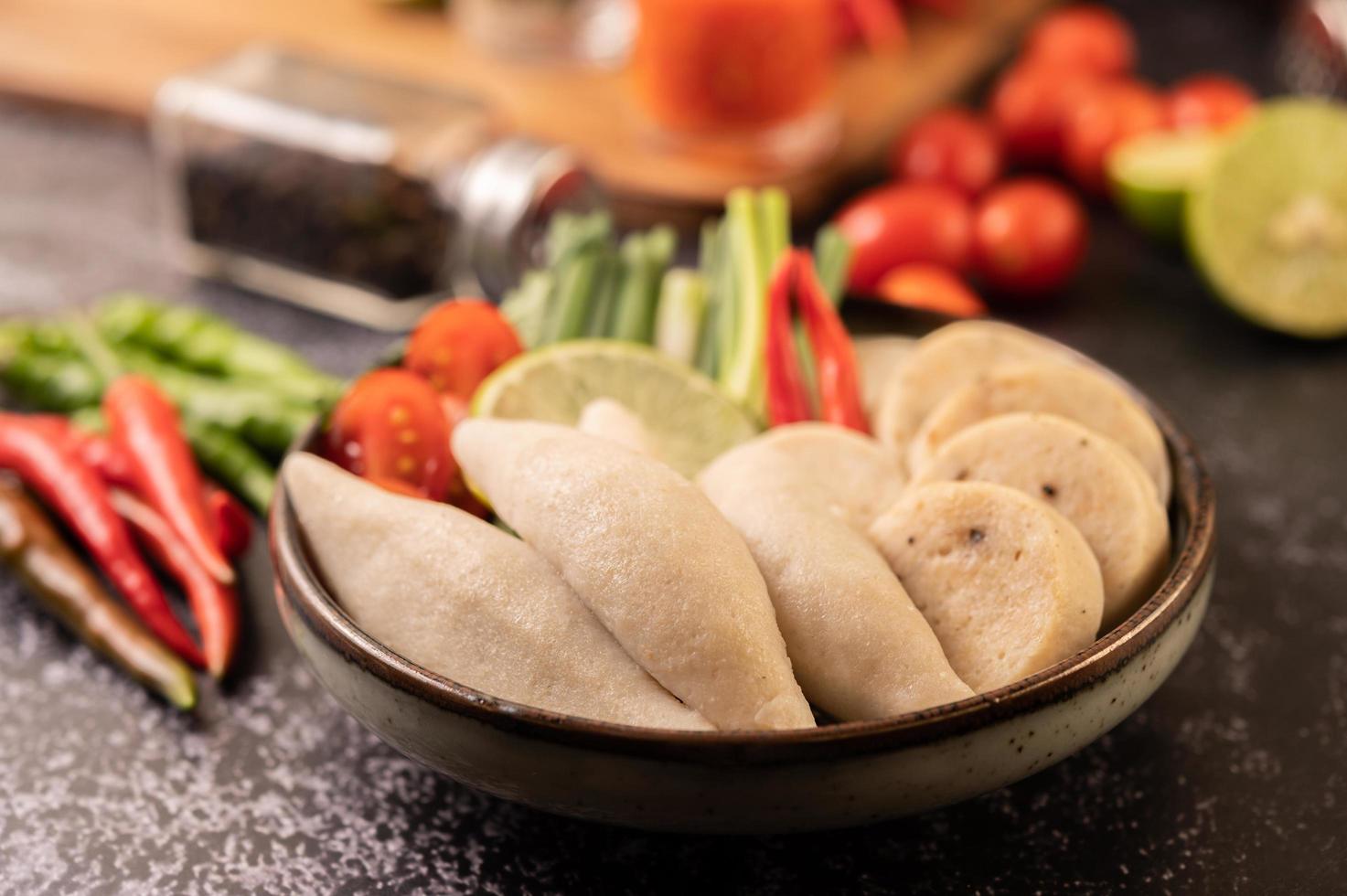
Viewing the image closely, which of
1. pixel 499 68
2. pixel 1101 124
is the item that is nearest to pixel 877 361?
pixel 1101 124

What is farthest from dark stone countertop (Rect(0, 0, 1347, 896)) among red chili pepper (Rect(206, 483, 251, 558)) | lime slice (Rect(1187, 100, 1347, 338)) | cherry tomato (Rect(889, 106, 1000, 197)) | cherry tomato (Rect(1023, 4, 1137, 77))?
cherry tomato (Rect(1023, 4, 1137, 77))

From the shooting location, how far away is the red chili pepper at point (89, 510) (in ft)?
4.51

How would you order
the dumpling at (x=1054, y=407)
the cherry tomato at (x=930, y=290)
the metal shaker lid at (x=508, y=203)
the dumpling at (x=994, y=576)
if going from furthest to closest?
the metal shaker lid at (x=508, y=203), the cherry tomato at (x=930, y=290), the dumpling at (x=1054, y=407), the dumpling at (x=994, y=576)

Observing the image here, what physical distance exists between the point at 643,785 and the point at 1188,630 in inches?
17.4

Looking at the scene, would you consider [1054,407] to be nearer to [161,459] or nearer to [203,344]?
[161,459]

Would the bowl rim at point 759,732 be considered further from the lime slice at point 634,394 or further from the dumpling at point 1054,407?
the lime slice at point 634,394

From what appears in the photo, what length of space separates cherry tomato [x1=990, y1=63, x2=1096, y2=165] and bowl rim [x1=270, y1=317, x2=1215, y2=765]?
1613mm

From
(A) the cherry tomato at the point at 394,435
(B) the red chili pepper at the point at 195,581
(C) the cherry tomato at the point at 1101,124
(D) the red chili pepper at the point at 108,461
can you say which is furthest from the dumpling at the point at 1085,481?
(C) the cherry tomato at the point at 1101,124

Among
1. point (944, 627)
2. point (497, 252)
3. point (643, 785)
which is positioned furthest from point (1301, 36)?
point (643, 785)

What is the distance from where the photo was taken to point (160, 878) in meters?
1.09

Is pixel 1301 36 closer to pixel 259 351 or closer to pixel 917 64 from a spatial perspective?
pixel 917 64

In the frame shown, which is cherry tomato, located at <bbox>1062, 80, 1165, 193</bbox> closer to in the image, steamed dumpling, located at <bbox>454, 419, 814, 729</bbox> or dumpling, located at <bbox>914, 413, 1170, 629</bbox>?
dumpling, located at <bbox>914, 413, 1170, 629</bbox>

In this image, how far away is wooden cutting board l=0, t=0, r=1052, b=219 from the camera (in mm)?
2299

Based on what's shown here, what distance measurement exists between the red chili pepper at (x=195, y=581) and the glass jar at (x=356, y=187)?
2.02 ft
